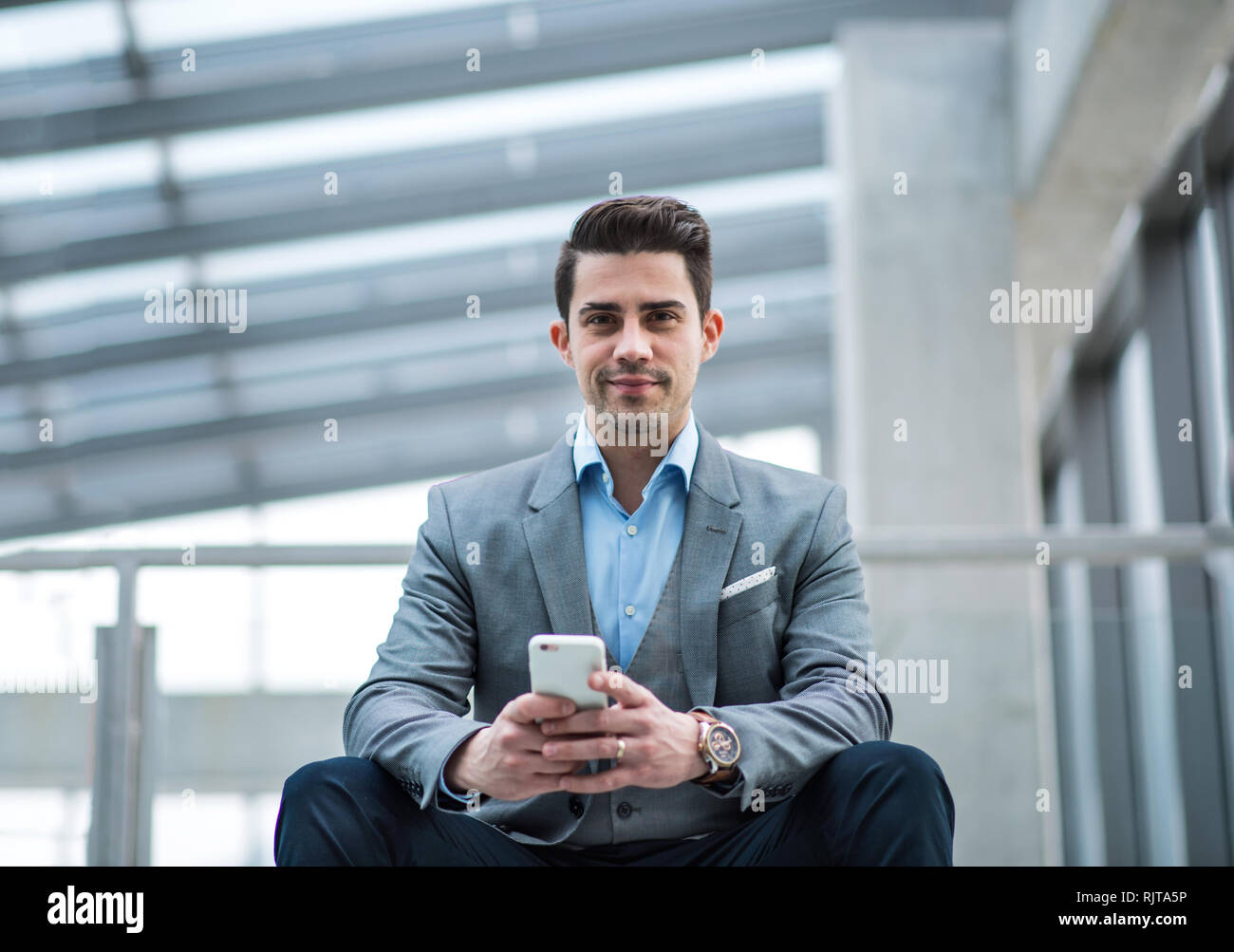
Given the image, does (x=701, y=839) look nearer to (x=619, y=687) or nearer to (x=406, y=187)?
(x=619, y=687)

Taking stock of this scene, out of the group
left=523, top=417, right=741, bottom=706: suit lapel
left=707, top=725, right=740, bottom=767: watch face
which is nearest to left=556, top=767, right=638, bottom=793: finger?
left=707, top=725, right=740, bottom=767: watch face

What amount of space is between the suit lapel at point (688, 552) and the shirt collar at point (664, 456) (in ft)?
0.04

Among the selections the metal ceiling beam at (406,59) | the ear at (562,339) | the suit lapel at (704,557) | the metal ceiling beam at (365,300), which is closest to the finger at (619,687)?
the suit lapel at (704,557)

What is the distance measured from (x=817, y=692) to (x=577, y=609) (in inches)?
13.8

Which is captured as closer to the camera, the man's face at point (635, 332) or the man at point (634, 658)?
the man at point (634, 658)

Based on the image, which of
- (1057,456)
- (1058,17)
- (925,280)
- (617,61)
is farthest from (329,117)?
(1057,456)

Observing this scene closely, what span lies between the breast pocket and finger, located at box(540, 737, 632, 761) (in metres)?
0.32

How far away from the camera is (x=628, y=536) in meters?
1.92

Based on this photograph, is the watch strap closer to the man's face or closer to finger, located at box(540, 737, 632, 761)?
finger, located at box(540, 737, 632, 761)

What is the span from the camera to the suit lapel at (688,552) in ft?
5.84

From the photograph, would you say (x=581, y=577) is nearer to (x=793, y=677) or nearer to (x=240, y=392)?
(x=793, y=677)

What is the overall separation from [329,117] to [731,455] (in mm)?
4687

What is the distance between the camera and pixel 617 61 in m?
6.06

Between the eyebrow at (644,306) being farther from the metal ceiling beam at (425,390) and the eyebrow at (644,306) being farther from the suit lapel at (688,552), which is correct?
the metal ceiling beam at (425,390)
